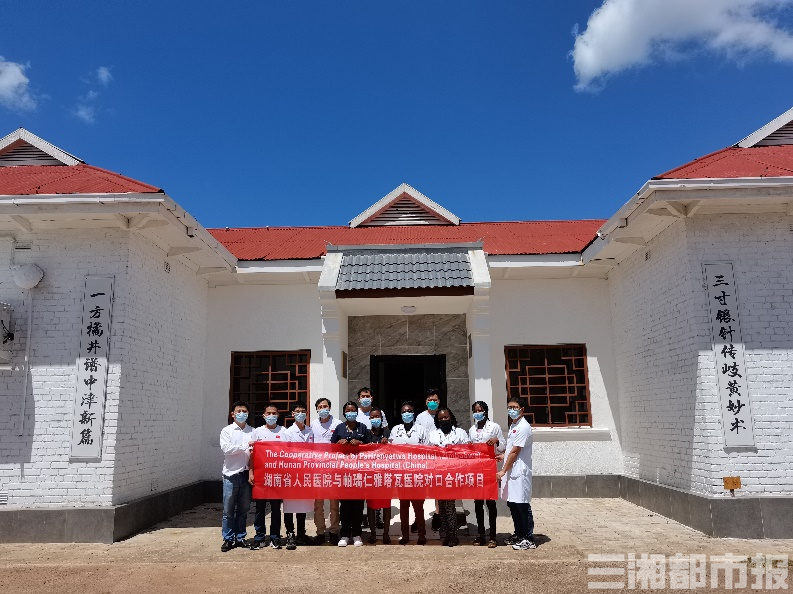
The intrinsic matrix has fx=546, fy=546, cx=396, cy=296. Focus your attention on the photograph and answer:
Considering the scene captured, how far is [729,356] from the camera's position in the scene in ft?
22.7

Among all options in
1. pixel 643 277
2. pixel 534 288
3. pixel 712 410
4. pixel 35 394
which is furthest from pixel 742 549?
pixel 35 394

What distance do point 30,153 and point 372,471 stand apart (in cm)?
835

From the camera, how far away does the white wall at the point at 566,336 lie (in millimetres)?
9609

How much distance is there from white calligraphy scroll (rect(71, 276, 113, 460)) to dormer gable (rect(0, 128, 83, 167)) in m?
3.52

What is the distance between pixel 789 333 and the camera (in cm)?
699

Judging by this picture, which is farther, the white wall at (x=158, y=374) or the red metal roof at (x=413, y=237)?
the red metal roof at (x=413, y=237)

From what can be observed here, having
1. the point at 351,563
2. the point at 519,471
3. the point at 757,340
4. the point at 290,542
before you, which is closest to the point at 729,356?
the point at 757,340

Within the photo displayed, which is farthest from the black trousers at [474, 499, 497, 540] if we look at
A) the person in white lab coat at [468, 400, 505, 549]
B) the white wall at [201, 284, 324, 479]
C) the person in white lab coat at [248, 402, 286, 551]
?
the white wall at [201, 284, 324, 479]

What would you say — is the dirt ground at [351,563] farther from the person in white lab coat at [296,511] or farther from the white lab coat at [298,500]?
the white lab coat at [298,500]

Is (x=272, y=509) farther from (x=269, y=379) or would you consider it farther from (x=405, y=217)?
(x=405, y=217)

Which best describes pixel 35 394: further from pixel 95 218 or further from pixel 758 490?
pixel 758 490

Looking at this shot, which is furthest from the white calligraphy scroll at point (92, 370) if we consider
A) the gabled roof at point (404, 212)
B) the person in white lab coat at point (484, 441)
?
the gabled roof at point (404, 212)

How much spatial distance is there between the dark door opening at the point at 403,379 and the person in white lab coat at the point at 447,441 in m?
3.19

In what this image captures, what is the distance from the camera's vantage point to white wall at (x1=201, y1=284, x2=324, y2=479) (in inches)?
395
